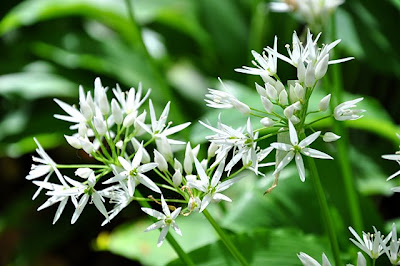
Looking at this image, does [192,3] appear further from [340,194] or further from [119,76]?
[340,194]

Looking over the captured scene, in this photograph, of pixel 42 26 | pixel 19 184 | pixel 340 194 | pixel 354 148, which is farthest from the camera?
pixel 42 26

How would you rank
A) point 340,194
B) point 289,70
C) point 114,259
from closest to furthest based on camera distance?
point 340,194
point 289,70
point 114,259

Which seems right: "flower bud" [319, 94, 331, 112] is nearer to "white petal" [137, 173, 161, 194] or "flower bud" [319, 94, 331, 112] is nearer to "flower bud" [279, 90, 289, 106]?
"flower bud" [279, 90, 289, 106]

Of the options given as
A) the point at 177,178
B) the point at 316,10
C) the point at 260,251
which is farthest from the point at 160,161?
the point at 316,10

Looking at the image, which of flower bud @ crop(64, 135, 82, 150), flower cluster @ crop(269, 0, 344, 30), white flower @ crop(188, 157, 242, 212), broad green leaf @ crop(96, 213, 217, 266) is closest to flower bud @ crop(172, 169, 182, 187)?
white flower @ crop(188, 157, 242, 212)

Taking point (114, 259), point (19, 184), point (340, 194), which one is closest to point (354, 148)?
point (340, 194)

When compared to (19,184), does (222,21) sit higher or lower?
higher

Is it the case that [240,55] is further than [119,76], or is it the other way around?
[240,55]
